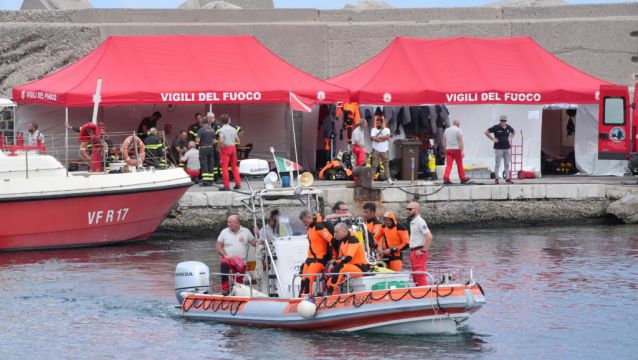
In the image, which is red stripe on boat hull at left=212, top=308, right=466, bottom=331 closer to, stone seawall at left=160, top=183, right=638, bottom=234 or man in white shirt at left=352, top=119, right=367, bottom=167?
stone seawall at left=160, top=183, right=638, bottom=234

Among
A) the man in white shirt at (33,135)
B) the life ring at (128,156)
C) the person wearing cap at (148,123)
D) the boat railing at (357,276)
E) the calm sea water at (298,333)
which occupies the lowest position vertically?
the calm sea water at (298,333)

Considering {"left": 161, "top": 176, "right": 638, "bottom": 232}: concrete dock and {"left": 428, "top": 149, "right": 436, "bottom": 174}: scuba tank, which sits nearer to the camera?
{"left": 161, "top": 176, "right": 638, "bottom": 232}: concrete dock

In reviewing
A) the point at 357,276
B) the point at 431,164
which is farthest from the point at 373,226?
the point at 431,164

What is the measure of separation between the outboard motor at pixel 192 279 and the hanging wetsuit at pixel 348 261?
7.55 feet

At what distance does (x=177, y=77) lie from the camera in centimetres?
2689

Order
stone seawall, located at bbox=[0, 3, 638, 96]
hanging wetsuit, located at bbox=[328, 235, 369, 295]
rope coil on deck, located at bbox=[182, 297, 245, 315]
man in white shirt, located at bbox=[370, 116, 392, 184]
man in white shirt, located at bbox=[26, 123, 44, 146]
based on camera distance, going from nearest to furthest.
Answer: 1. hanging wetsuit, located at bbox=[328, 235, 369, 295]
2. rope coil on deck, located at bbox=[182, 297, 245, 315]
3. man in white shirt, located at bbox=[26, 123, 44, 146]
4. man in white shirt, located at bbox=[370, 116, 392, 184]
5. stone seawall, located at bbox=[0, 3, 638, 96]

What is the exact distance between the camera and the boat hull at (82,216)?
22156mm

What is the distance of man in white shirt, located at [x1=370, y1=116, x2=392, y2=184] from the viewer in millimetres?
26438

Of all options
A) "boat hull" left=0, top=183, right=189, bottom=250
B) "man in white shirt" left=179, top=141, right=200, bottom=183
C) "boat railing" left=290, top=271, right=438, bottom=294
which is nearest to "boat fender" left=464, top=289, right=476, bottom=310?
"boat railing" left=290, top=271, right=438, bottom=294

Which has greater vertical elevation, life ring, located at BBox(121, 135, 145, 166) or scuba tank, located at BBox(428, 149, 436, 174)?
life ring, located at BBox(121, 135, 145, 166)

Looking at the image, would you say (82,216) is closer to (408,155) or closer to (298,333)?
(408,155)

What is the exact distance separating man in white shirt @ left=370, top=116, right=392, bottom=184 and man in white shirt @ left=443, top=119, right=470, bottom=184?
44.8 inches

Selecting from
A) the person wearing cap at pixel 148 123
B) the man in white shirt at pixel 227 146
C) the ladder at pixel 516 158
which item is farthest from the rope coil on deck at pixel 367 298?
the ladder at pixel 516 158

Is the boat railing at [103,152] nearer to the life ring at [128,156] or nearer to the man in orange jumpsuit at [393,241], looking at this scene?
the life ring at [128,156]
